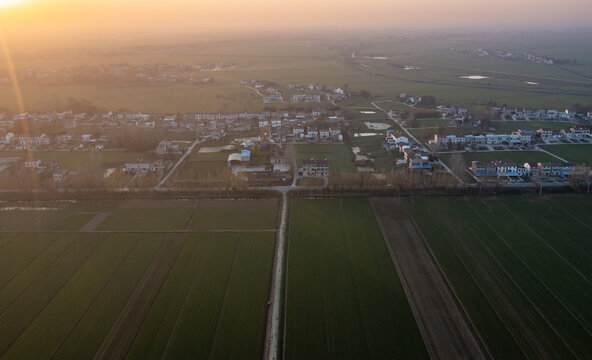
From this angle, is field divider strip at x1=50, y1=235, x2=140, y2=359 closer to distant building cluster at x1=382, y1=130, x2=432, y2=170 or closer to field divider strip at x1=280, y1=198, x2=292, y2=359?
field divider strip at x1=280, y1=198, x2=292, y2=359

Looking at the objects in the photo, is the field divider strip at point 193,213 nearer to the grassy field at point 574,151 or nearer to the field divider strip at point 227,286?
the field divider strip at point 227,286

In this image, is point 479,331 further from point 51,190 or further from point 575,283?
point 51,190

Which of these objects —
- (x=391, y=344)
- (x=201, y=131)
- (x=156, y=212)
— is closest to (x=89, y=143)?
(x=201, y=131)

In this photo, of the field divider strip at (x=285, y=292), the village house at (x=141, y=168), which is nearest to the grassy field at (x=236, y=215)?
the field divider strip at (x=285, y=292)

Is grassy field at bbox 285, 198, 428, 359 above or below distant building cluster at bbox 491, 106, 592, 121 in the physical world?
below

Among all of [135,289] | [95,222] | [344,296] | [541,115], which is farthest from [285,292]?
[541,115]

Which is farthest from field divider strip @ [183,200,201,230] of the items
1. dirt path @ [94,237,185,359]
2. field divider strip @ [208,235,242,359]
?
field divider strip @ [208,235,242,359]
